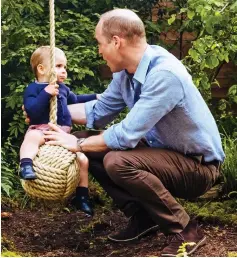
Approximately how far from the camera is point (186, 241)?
393cm

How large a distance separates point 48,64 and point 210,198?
5.98 ft

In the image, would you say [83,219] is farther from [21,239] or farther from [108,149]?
[108,149]

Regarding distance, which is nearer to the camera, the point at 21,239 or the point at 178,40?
the point at 21,239

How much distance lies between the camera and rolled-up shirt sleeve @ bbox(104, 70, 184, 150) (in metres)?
3.79

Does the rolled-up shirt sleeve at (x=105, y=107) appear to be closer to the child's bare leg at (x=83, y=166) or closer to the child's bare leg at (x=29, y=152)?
the child's bare leg at (x=83, y=166)

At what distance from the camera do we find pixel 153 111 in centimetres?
379

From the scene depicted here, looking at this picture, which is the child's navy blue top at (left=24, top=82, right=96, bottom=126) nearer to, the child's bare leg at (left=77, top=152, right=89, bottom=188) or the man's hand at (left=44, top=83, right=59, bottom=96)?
the man's hand at (left=44, top=83, right=59, bottom=96)

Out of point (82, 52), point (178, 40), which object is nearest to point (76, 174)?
point (82, 52)

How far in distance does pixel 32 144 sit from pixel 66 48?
2.16m

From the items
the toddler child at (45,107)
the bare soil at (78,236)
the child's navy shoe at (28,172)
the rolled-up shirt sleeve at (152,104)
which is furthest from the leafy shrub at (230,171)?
the child's navy shoe at (28,172)

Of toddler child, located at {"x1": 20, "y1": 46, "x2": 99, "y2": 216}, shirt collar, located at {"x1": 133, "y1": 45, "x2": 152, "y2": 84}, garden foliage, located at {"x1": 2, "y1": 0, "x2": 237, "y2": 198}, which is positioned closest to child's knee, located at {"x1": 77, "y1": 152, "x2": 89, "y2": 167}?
toddler child, located at {"x1": 20, "y1": 46, "x2": 99, "y2": 216}

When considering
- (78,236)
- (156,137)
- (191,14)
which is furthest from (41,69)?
(191,14)

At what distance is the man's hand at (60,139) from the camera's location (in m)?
3.98

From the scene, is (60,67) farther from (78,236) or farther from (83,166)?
(78,236)
